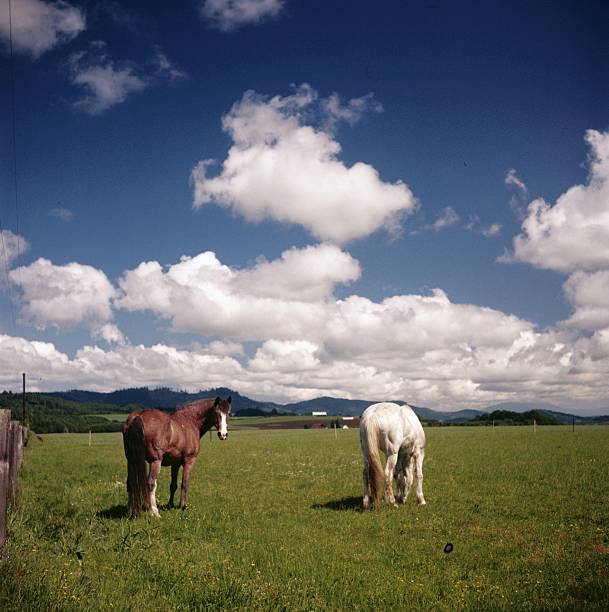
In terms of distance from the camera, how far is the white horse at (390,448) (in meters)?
14.8

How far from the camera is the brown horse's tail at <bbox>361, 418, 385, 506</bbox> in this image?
14.7m

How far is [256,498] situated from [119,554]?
8.12 meters

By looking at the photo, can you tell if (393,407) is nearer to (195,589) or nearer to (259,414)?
(195,589)

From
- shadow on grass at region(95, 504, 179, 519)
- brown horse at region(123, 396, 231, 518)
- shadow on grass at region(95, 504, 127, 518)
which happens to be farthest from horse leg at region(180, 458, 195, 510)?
shadow on grass at region(95, 504, 127, 518)

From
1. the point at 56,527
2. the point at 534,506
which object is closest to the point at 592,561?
the point at 534,506

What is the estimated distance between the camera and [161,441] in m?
14.1

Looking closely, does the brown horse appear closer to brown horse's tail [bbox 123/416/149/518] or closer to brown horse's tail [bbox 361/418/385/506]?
brown horse's tail [bbox 123/416/149/518]

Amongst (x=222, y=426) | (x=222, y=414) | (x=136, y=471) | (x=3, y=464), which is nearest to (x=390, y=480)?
(x=222, y=426)

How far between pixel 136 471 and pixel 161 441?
1.20 meters

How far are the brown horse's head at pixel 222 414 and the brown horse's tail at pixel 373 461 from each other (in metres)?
3.86

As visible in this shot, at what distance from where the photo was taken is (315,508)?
15.4 meters

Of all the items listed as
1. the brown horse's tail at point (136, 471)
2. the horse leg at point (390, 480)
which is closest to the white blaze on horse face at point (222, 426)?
the brown horse's tail at point (136, 471)

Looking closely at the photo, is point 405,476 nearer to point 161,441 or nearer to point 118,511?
point 161,441

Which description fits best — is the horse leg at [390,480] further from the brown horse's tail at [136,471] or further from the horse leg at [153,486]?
the brown horse's tail at [136,471]
